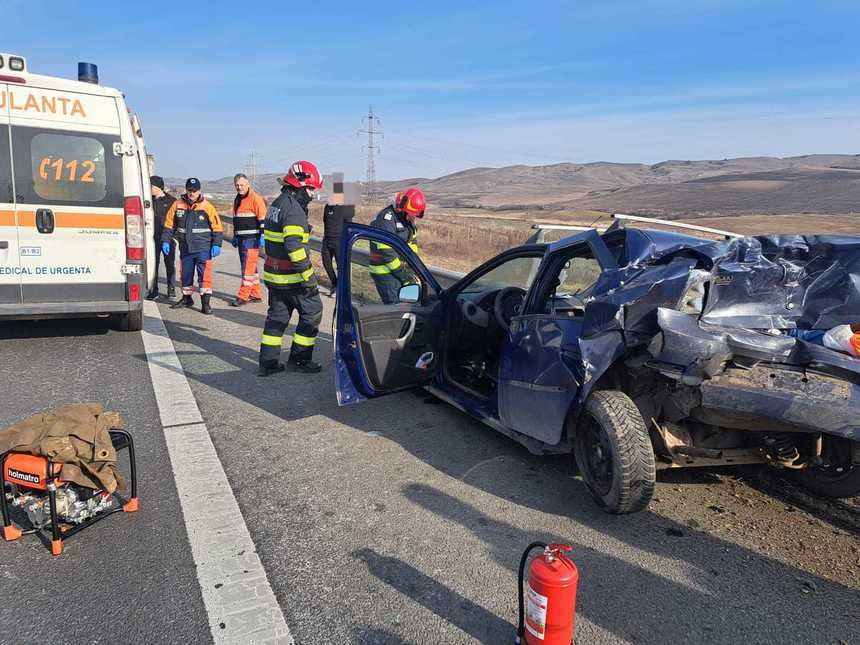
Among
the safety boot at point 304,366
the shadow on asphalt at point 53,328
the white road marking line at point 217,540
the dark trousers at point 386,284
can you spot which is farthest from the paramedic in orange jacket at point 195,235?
the white road marking line at point 217,540

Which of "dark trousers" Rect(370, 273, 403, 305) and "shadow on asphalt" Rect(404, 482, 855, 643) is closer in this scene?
"shadow on asphalt" Rect(404, 482, 855, 643)

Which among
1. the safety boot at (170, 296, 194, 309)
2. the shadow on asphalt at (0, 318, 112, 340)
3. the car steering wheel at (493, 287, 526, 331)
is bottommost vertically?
the shadow on asphalt at (0, 318, 112, 340)

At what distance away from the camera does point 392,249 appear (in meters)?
4.74

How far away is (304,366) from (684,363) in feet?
12.3

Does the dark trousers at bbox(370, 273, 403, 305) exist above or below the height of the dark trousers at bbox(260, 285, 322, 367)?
above

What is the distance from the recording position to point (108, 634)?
7.63 ft

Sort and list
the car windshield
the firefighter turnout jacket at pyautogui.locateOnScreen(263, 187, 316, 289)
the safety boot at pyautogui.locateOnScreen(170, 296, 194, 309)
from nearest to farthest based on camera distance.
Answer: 1. the car windshield
2. the firefighter turnout jacket at pyautogui.locateOnScreen(263, 187, 316, 289)
3. the safety boot at pyautogui.locateOnScreen(170, 296, 194, 309)

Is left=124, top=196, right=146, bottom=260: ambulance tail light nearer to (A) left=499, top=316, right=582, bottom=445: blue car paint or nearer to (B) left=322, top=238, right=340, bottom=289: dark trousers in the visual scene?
(B) left=322, top=238, right=340, bottom=289: dark trousers

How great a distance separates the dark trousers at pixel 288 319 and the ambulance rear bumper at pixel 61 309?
66.2 inches

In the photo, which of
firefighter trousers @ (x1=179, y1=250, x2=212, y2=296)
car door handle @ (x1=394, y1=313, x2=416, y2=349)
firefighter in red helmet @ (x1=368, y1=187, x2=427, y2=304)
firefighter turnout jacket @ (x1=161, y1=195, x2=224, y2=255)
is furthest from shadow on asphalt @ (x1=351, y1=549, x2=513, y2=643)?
firefighter turnout jacket @ (x1=161, y1=195, x2=224, y2=255)

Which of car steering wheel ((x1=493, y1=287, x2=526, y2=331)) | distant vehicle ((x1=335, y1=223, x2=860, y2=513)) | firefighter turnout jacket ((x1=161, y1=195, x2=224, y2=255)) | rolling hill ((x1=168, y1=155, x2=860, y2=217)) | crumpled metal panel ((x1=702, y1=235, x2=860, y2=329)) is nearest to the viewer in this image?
distant vehicle ((x1=335, y1=223, x2=860, y2=513))

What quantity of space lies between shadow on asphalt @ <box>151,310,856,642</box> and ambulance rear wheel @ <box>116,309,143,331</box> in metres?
3.83

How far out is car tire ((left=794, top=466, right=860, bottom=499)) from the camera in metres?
3.29

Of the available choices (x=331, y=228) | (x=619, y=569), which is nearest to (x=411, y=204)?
(x=331, y=228)
